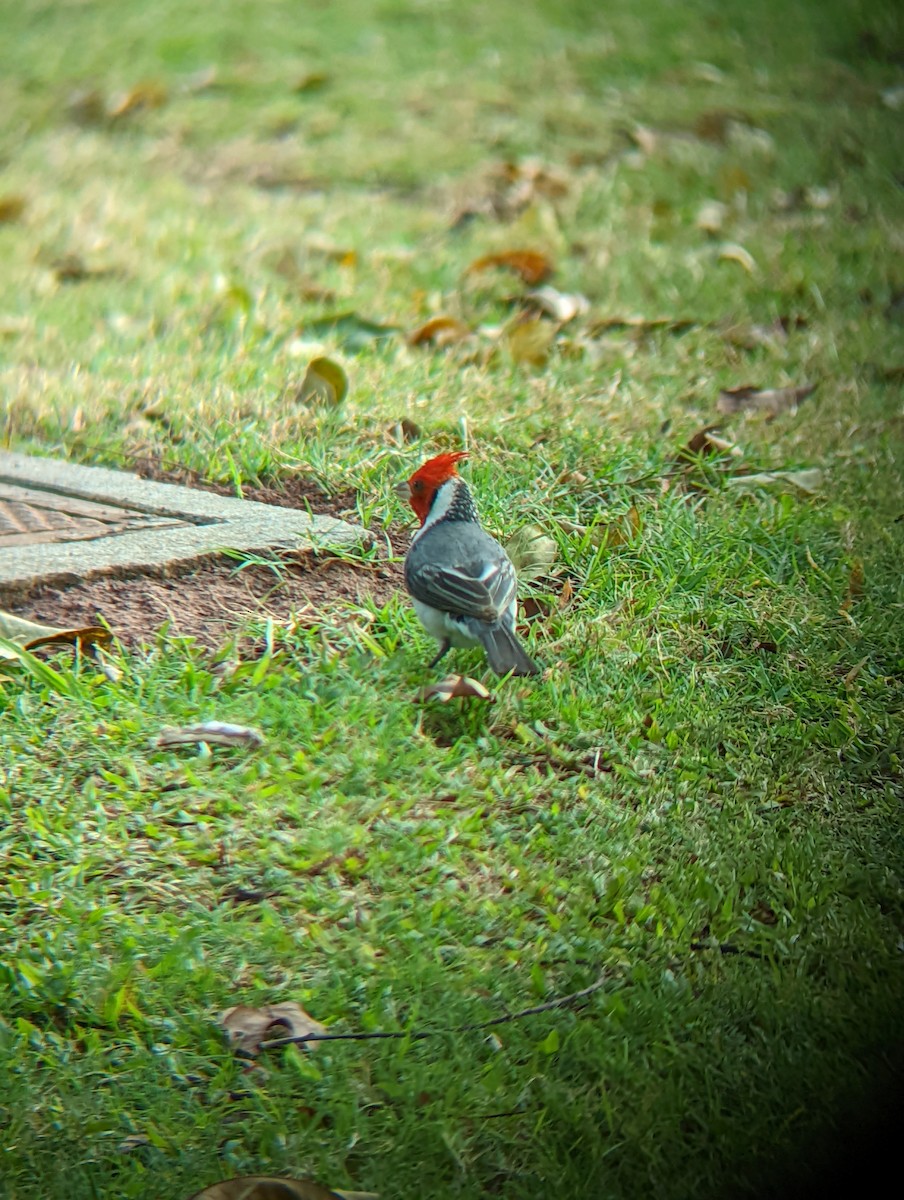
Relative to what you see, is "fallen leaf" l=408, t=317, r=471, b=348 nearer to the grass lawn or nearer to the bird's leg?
the grass lawn

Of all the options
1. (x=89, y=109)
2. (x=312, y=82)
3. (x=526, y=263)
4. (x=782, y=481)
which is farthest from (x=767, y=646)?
(x=89, y=109)

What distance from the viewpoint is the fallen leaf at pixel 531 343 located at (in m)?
5.38

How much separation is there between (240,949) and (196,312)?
392 centimetres

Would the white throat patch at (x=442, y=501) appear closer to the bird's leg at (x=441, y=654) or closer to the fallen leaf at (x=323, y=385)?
the bird's leg at (x=441, y=654)

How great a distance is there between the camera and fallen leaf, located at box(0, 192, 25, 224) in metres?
7.25

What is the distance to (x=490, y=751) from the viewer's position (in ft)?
10.3

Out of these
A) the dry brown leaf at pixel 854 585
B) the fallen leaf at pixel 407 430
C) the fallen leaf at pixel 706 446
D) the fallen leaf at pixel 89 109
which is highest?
the fallen leaf at pixel 407 430

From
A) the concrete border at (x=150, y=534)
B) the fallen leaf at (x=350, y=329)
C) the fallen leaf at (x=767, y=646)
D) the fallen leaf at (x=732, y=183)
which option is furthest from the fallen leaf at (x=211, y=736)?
the fallen leaf at (x=732, y=183)

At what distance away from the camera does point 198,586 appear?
3682 millimetres

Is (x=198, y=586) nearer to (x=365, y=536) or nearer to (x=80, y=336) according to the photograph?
(x=365, y=536)

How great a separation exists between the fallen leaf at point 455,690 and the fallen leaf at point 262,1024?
941 mm

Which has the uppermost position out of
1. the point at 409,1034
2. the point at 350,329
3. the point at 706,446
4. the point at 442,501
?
the point at 442,501

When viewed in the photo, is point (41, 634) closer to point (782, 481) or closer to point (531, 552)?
point (531, 552)

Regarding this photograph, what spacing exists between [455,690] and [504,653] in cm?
14
